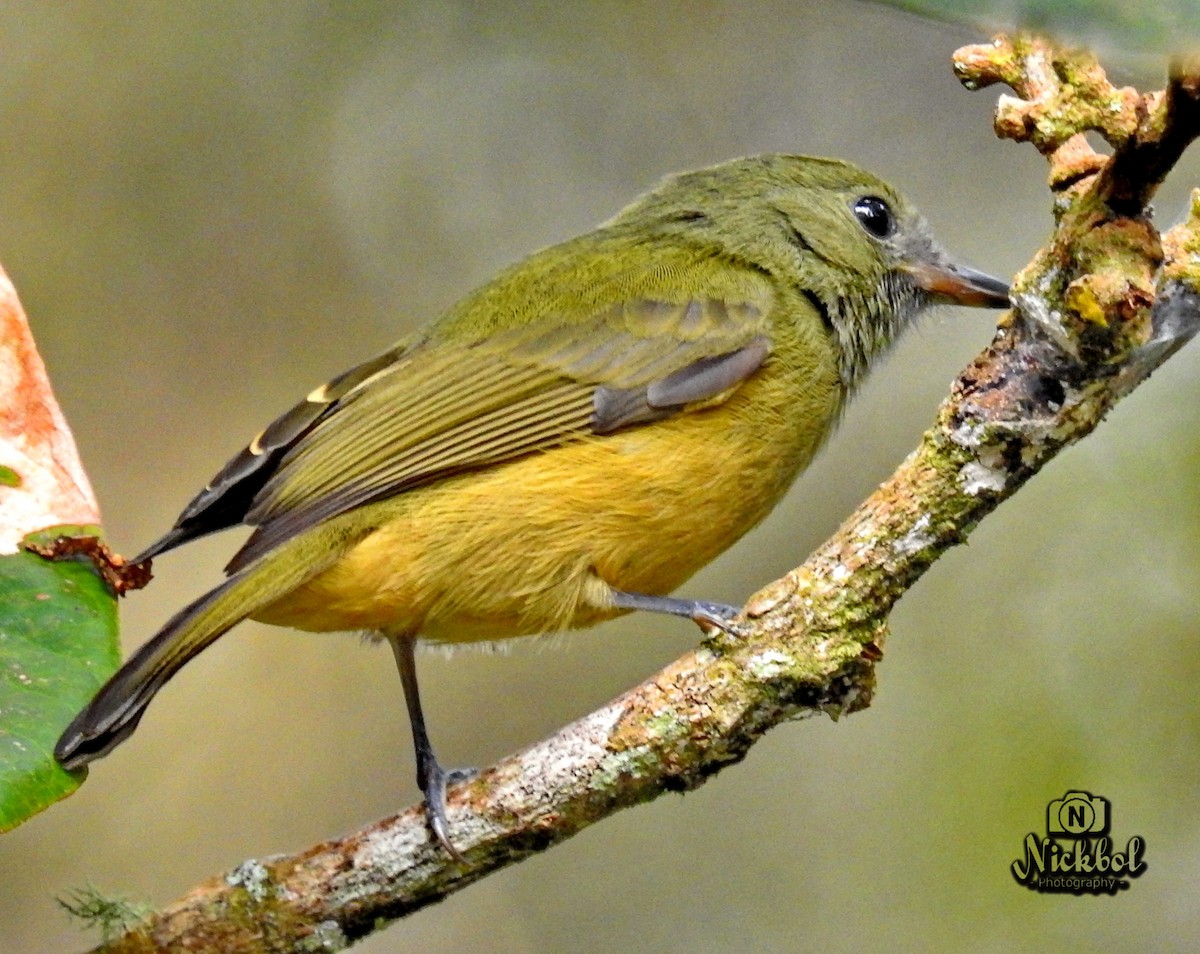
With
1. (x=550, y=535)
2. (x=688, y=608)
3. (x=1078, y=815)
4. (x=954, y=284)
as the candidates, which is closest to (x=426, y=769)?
(x=550, y=535)

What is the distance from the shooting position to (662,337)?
355 centimetres

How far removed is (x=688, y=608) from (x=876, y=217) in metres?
1.60

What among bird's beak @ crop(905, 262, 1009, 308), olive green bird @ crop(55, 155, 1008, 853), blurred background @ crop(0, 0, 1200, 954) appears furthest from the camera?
blurred background @ crop(0, 0, 1200, 954)

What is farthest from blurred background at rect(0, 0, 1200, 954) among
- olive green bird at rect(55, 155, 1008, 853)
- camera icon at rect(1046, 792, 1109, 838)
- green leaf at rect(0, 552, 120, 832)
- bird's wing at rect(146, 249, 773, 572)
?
green leaf at rect(0, 552, 120, 832)

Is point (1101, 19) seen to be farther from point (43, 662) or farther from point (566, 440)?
point (566, 440)

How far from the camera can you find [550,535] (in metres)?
3.14

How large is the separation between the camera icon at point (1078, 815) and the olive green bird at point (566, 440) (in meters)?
1.73

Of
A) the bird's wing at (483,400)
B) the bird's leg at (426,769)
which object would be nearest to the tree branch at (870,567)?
the bird's leg at (426,769)

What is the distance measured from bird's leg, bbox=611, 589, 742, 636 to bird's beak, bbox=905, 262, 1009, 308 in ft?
4.22

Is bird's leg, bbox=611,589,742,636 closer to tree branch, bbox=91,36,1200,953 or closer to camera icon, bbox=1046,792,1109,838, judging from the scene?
tree branch, bbox=91,36,1200,953

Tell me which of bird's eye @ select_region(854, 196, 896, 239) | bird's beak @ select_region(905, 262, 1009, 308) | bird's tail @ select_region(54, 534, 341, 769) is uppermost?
bird's eye @ select_region(854, 196, 896, 239)

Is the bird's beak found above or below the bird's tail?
above

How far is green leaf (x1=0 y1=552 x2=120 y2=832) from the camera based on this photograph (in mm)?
2186

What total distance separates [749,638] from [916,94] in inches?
175
